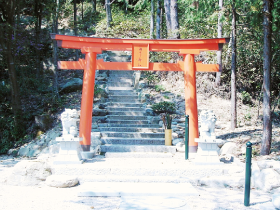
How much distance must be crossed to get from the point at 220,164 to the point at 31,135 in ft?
25.7

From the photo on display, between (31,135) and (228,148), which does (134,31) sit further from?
(228,148)

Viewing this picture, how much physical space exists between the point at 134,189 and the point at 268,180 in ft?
8.74

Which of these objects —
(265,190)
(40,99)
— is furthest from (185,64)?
(40,99)

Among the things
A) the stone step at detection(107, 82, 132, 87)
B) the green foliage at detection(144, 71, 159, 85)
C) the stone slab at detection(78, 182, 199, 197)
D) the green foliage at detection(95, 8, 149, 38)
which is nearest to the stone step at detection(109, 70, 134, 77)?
the green foliage at detection(144, 71, 159, 85)

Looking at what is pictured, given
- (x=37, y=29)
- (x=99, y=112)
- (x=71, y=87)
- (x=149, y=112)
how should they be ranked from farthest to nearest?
(x=37, y=29) → (x=71, y=87) → (x=149, y=112) → (x=99, y=112)

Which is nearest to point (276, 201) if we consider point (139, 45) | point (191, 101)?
point (191, 101)

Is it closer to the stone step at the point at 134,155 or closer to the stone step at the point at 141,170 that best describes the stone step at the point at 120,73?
the stone step at the point at 134,155

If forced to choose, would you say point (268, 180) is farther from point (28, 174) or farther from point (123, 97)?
point (123, 97)

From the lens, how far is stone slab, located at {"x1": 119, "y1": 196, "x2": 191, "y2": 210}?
4.93 m

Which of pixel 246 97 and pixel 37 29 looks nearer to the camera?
pixel 246 97

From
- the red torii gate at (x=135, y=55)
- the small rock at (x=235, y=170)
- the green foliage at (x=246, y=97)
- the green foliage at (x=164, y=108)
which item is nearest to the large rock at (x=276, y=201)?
the small rock at (x=235, y=170)

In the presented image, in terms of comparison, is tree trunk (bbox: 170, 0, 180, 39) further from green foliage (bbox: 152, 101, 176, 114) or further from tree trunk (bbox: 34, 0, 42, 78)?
tree trunk (bbox: 34, 0, 42, 78)

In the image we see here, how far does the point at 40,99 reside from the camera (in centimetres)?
1388

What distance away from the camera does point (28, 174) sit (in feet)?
21.4
